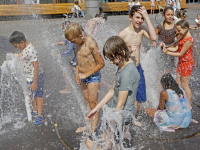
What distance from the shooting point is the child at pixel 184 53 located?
3.58 meters

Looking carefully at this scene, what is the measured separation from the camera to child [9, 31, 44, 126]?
3366 millimetres

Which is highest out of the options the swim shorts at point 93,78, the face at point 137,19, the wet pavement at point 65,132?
the face at point 137,19

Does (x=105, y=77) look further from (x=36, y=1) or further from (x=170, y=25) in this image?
(x=36, y=1)

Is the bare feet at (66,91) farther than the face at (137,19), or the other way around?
the bare feet at (66,91)

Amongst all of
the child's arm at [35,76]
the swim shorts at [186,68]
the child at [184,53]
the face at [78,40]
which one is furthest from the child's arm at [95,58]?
the swim shorts at [186,68]

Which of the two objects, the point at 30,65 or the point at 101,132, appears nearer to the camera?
the point at 101,132

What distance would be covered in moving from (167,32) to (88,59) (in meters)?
1.88

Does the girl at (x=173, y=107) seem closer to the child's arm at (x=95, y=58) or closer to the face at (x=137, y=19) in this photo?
the face at (x=137, y=19)

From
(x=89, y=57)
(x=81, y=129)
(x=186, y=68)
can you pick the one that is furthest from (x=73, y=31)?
(x=186, y=68)

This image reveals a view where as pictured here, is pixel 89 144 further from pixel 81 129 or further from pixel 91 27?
pixel 91 27

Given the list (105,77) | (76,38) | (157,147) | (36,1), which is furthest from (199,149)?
(36,1)

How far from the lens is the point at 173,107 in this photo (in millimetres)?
3158

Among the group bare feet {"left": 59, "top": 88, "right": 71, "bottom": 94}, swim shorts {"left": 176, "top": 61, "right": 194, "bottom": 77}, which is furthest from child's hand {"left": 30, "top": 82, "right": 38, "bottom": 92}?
swim shorts {"left": 176, "top": 61, "right": 194, "bottom": 77}

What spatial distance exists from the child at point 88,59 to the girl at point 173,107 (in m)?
0.95
